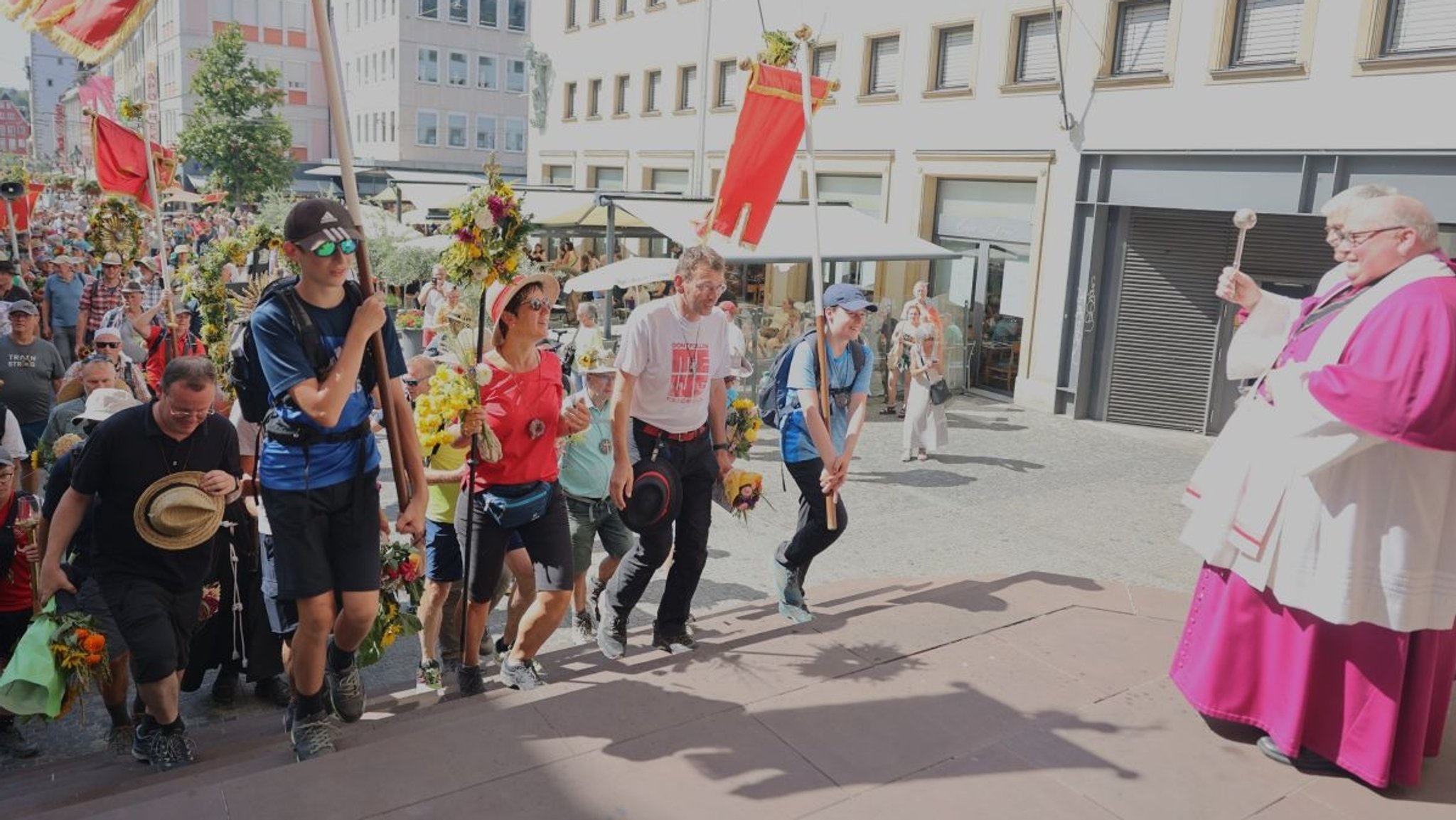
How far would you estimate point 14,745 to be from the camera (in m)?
5.10

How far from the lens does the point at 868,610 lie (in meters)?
5.76

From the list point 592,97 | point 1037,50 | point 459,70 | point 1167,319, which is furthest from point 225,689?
point 459,70

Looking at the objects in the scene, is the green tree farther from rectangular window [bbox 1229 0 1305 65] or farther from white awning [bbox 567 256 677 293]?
rectangular window [bbox 1229 0 1305 65]

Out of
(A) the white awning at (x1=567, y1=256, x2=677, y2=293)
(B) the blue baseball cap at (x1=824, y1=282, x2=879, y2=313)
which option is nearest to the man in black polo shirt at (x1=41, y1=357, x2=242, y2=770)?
(B) the blue baseball cap at (x1=824, y1=282, x2=879, y2=313)

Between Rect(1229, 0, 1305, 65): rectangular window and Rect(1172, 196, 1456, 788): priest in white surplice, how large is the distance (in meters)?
11.5

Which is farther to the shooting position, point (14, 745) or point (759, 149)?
point (759, 149)

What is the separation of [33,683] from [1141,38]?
49.7ft

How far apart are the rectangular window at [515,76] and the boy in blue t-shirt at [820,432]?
5481cm

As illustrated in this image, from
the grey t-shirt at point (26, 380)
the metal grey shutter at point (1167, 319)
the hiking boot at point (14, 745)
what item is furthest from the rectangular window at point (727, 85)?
the hiking boot at point (14, 745)

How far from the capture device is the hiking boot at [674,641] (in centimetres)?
533

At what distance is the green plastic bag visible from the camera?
4.45 meters

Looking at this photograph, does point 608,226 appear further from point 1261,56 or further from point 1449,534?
point 1449,534

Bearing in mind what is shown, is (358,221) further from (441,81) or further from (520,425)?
(441,81)

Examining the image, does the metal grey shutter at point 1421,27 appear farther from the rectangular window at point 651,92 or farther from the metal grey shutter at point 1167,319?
the rectangular window at point 651,92
